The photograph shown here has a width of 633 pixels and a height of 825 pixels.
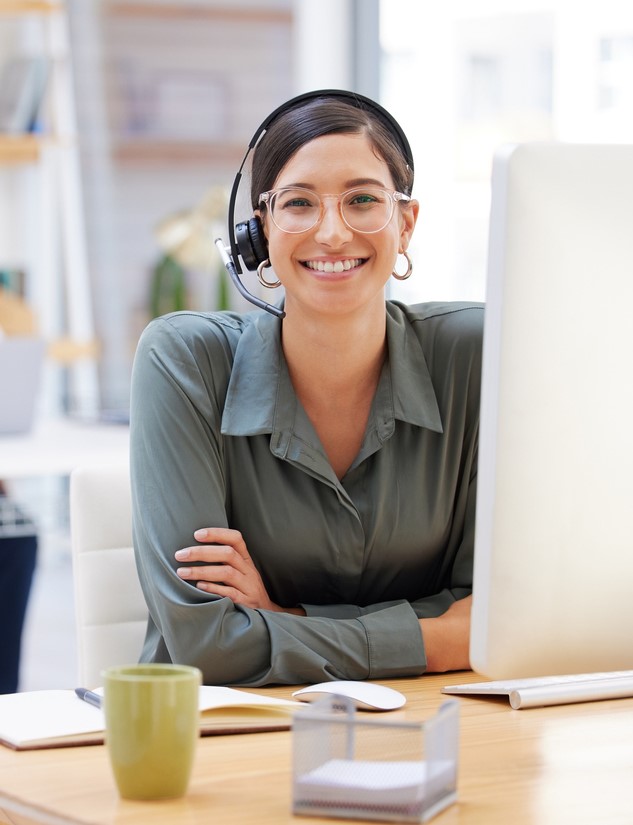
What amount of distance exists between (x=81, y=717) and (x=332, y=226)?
2.20 ft

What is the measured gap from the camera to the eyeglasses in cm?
146

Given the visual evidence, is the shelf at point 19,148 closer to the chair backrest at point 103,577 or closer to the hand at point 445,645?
the chair backrest at point 103,577

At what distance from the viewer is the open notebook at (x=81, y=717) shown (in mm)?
979

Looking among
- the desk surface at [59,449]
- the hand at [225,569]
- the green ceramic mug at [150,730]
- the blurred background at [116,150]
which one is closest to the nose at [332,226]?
the hand at [225,569]

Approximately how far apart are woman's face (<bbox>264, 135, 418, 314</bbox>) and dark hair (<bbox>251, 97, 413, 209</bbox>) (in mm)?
11

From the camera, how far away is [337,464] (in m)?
1.50

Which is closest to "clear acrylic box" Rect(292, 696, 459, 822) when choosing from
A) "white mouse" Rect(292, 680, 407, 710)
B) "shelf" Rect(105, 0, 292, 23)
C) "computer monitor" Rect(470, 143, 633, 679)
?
"computer monitor" Rect(470, 143, 633, 679)

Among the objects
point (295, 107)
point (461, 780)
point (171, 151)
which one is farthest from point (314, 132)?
point (171, 151)

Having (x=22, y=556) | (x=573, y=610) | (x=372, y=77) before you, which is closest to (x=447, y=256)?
(x=372, y=77)

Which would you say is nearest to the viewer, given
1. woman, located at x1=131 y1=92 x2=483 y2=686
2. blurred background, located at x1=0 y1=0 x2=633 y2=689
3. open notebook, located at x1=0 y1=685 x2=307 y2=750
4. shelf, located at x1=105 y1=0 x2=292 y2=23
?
open notebook, located at x1=0 y1=685 x2=307 y2=750

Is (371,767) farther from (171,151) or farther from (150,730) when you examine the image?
(171,151)

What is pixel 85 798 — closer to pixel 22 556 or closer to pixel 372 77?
pixel 22 556

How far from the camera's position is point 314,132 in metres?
1.46

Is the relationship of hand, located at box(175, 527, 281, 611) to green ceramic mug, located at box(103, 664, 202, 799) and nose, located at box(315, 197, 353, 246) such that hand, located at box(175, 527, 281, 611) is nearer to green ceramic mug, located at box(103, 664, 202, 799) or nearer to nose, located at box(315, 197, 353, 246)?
nose, located at box(315, 197, 353, 246)
